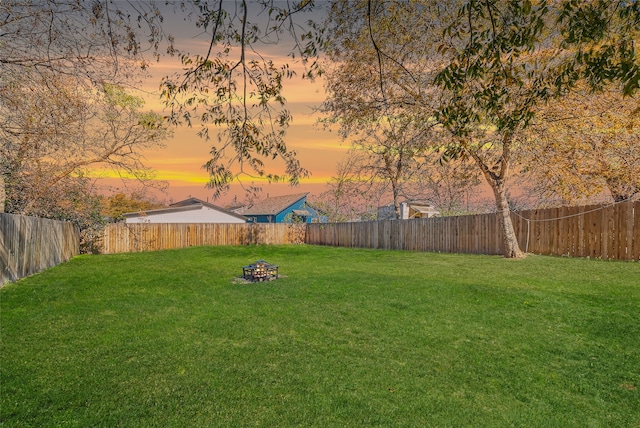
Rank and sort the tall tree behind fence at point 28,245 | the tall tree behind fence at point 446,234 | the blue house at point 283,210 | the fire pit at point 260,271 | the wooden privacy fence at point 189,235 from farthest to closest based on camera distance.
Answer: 1. the blue house at point 283,210
2. the wooden privacy fence at point 189,235
3. the tall tree behind fence at point 446,234
4. the fire pit at point 260,271
5. the tall tree behind fence at point 28,245

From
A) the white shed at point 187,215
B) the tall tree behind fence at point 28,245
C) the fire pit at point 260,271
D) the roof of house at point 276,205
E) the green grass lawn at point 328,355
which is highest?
the roof of house at point 276,205

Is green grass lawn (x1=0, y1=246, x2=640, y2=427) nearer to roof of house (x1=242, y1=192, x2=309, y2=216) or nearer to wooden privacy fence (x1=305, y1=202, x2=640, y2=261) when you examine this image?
wooden privacy fence (x1=305, y1=202, x2=640, y2=261)

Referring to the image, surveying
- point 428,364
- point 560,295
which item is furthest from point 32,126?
point 560,295

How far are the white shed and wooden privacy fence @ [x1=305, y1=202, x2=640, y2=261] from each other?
1833 centimetres

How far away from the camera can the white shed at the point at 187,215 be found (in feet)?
104

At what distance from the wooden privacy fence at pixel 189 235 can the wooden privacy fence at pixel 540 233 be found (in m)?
9.29

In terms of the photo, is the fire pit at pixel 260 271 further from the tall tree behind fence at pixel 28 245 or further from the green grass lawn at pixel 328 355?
the tall tree behind fence at pixel 28 245

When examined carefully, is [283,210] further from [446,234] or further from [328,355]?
[328,355]

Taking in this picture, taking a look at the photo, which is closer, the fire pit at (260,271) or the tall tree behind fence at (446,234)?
the fire pit at (260,271)

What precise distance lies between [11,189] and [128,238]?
420 inches

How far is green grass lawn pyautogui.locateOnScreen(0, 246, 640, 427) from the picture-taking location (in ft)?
11.6

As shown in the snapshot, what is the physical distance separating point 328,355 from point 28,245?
1021cm

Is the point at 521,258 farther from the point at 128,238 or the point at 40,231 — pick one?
the point at 128,238

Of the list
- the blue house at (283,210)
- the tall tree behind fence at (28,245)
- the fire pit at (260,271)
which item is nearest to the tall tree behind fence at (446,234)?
the tall tree behind fence at (28,245)
